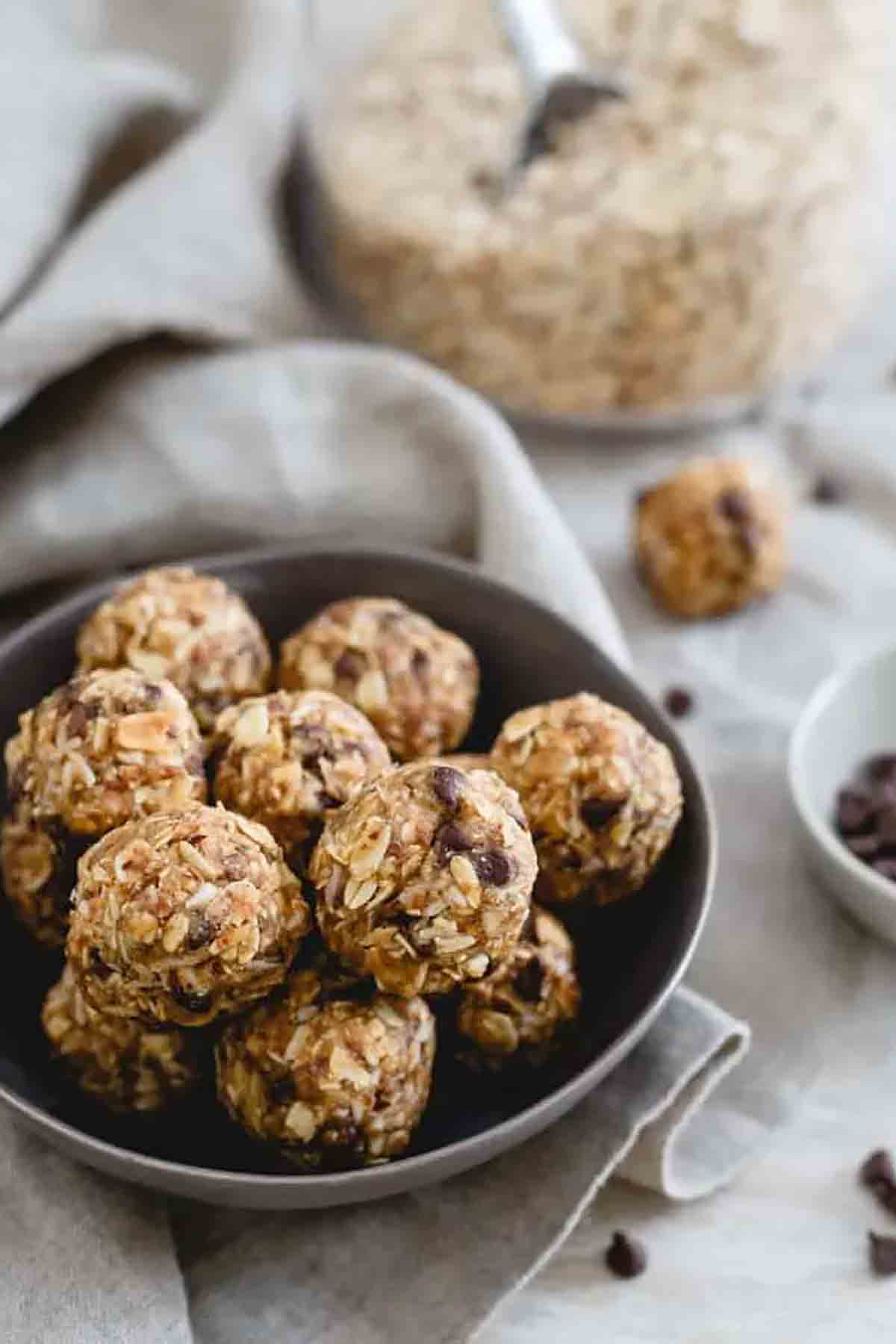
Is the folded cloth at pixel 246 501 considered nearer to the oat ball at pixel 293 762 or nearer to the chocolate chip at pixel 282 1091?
the chocolate chip at pixel 282 1091

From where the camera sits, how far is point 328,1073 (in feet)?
3.55

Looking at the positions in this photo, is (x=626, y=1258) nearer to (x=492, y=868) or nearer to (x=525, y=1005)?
(x=525, y=1005)

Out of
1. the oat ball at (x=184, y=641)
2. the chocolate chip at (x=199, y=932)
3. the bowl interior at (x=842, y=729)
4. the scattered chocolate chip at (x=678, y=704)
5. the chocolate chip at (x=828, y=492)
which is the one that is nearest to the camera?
the chocolate chip at (x=199, y=932)

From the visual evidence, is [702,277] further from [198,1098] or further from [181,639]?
[198,1098]

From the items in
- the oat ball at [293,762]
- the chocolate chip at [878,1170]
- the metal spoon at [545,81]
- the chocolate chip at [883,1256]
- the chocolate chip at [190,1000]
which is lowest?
the chocolate chip at [883,1256]

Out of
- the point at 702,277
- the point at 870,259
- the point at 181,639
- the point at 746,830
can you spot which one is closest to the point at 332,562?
the point at 181,639

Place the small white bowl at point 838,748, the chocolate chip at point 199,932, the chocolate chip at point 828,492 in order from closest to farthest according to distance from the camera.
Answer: the chocolate chip at point 199,932
the small white bowl at point 838,748
the chocolate chip at point 828,492

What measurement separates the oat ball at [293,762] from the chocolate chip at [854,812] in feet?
1.47

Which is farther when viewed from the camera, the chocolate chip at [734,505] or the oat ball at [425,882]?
the chocolate chip at [734,505]

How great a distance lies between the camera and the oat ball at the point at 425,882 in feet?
3.45

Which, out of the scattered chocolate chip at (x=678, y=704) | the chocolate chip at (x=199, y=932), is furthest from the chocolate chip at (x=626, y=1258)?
the scattered chocolate chip at (x=678, y=704)

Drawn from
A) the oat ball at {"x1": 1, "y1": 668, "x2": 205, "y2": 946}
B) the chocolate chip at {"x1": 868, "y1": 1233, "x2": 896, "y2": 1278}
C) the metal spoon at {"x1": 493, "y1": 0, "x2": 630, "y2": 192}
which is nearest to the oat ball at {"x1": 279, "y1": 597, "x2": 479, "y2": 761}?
the oat ball at {"x1": 1, "y1": 668, "x2": 205, "y2": 946}

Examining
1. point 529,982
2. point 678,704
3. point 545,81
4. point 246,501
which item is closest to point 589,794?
point 529,982

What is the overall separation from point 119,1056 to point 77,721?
22cm
